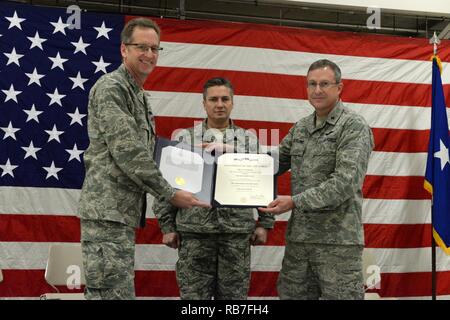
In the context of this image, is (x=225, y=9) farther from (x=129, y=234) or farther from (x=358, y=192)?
(x=129, y=234)

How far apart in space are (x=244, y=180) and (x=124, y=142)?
747mm

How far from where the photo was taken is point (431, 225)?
4461 millimetres

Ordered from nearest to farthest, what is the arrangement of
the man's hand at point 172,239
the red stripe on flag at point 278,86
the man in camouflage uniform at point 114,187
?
the man in camouflage uniform at point 114,187 → the man's hand at point 172,239 → the red stripe on flag at point 278,86

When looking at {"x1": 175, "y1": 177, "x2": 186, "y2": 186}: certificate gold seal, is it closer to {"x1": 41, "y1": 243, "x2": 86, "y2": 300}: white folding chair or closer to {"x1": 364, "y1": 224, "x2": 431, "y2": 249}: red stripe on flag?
{"x1": 41, "y1": 243, "x2": 86, "y2": 300}: white folding chair

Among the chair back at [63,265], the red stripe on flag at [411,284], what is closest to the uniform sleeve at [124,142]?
the chair back at [63,265]

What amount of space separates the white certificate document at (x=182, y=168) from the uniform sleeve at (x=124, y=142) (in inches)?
10.9

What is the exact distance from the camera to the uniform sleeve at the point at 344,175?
8.36ft

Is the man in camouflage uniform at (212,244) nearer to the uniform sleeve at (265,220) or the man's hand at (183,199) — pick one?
the uniform sleeve at (265,220)

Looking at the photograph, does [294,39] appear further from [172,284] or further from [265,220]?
[172,284]

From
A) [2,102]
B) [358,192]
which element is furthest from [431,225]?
[2,102]

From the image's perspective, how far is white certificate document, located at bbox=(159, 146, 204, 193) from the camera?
8.31 ft

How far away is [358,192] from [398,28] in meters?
3.41

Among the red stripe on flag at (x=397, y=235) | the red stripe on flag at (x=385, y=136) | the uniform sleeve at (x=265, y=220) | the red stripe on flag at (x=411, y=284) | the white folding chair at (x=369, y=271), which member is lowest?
the red stripe on flag at (x=411, y=284)

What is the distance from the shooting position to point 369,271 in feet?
13.4
